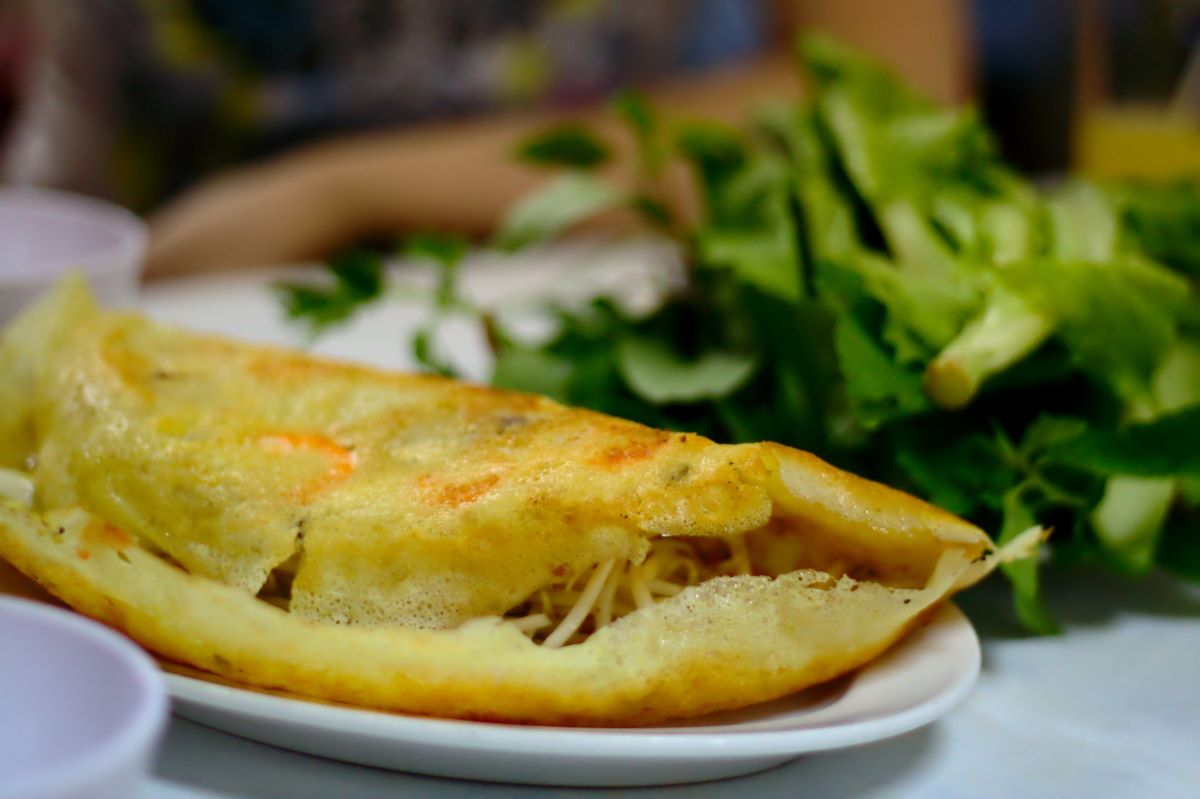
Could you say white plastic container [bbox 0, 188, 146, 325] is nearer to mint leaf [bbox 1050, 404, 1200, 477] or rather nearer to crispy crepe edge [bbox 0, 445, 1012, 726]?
crispy crepe edge [bbox 0, 445, 1012, 726]

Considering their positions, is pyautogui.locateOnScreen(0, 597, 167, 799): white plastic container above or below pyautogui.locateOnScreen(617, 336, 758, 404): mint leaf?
above

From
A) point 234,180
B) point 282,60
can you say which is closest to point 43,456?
point 234,180

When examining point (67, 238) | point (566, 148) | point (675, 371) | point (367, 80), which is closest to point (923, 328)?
point (675, 371)

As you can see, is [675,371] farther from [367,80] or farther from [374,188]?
[367,80]

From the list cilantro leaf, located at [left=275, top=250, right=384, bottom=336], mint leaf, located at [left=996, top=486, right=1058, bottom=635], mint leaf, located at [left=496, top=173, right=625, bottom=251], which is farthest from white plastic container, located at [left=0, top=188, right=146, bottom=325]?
mint leaf, located at [left=996, top=486, right=1058, bottom=635]

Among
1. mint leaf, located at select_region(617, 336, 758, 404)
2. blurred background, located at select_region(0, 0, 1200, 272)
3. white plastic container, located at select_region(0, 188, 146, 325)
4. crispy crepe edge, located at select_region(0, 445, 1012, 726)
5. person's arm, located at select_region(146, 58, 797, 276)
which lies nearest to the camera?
crispy crepe edge, located at select_region(0, 445, 1012, 726)

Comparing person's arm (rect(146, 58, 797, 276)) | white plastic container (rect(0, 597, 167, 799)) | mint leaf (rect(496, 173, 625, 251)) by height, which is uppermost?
white plastic container (rect(0, 597, 167, 799))

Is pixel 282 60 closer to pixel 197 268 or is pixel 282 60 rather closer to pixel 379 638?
pixel 197 268

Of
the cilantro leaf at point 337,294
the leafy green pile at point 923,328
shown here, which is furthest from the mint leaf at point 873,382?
the cilantro leaf at point 337,294
